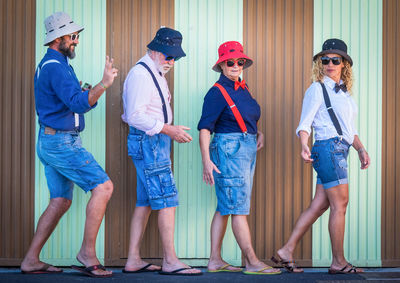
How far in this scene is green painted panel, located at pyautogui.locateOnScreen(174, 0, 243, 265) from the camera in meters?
6.25

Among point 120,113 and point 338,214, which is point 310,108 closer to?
point 338,214

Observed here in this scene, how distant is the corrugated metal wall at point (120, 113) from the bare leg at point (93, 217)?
30.6 inches

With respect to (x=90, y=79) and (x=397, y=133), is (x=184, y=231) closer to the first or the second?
(x=90, y=79)

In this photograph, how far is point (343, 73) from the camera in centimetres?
582

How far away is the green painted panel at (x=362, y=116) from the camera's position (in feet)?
20.6

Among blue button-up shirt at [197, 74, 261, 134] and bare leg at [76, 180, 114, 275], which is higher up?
blue button-up shirt at [197, 74, 261, 134]

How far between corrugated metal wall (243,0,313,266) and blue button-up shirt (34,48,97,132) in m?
1.92

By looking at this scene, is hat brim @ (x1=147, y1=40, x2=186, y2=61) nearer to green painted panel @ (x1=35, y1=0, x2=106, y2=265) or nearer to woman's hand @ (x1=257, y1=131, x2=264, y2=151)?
green painted panel @ (x1=35, y1=0, x2=106, y2=265)

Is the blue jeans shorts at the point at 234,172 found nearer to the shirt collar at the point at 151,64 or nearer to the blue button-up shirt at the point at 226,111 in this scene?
the blue button-up shirt at the point at 226,111

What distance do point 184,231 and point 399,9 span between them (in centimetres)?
319

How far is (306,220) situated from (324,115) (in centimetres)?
101

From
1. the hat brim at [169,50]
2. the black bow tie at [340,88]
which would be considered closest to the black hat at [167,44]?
the hat brim at [169,50]

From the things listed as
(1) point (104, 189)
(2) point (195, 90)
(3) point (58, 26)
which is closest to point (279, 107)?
(2) point (195, 90)

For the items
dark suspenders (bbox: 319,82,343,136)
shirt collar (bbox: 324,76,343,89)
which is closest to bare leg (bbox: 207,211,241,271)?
dark suspenders (bbox: 319,82,343,136)
